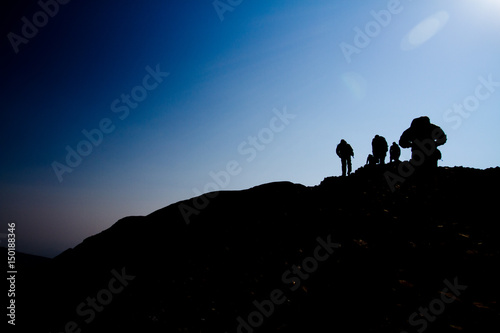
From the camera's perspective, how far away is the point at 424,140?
36.4 ft

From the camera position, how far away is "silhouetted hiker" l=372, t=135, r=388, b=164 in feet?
56.3

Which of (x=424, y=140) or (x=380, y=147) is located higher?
(x=380, y=147)

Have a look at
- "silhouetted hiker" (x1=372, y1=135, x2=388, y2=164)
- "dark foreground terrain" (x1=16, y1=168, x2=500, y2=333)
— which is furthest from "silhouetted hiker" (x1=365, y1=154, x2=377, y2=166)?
"dark foreground terrain" (x1=16, y1=168, x2=500, y2=333)

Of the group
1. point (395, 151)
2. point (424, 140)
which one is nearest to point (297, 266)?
point (424, 140)

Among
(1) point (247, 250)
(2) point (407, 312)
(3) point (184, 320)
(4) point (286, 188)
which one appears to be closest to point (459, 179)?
(4) point (286, 188)

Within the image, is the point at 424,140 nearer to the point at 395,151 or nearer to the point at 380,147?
the point at 380,147

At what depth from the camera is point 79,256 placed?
44.8ft

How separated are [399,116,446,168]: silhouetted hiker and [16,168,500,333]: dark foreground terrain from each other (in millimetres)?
1377

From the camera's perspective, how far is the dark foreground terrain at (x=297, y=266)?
5.52 meters

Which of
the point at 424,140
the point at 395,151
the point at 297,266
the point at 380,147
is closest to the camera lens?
the point at 297,266

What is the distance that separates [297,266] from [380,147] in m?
13.4

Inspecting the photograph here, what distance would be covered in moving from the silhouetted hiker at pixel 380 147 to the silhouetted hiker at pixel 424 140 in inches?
210

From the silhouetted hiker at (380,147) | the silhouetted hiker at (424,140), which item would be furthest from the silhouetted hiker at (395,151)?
the silhouetted hiker at (424,140)

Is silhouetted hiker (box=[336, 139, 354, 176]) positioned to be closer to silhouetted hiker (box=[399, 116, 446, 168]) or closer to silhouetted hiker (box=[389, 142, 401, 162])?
silhouetted hiker (box=[389, 142, 401, 162])
